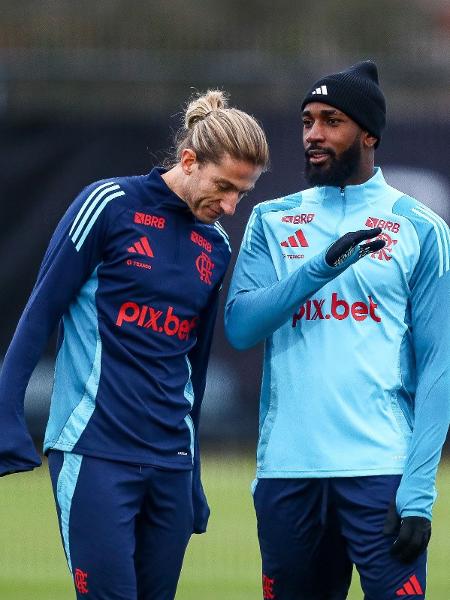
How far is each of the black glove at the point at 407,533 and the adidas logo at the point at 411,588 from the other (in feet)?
0.22

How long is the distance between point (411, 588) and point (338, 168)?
121 cm

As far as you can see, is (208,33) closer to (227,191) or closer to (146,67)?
(146,67)

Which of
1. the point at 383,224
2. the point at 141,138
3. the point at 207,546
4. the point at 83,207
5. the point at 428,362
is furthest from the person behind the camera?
the point at 141,138

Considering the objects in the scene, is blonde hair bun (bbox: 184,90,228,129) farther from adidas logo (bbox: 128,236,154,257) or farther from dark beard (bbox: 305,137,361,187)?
adidas logo (bbox: 128,236,154,257)

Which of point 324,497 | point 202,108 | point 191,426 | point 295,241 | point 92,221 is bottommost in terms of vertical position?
point 324,497

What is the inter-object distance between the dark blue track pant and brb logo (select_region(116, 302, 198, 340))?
0.53 metres

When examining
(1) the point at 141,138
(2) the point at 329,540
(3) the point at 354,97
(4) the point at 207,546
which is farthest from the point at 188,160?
(1) the point at 141,138

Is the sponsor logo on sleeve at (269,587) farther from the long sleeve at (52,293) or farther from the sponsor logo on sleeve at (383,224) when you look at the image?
the sponsor logo on sleeve at (383,224)

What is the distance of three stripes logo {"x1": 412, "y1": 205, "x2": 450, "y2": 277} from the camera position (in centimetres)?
419

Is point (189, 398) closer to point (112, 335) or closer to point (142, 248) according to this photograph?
point (112, 335)

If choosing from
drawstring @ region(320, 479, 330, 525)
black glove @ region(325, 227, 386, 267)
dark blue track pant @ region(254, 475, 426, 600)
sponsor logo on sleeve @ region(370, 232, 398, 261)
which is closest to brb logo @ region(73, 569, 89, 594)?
dark blue track pant @ region(254, 475, 426, 600)

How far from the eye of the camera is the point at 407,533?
3.96 m

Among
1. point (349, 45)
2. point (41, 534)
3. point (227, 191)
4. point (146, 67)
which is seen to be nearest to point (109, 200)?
point (227, 191)

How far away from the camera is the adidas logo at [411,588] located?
4.04 meters
